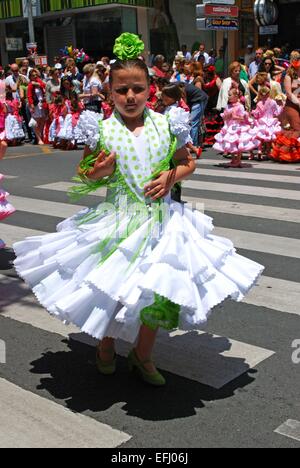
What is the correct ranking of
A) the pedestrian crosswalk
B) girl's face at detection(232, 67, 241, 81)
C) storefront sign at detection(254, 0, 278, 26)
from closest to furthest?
1. the pedestrian crosswalk
2. girl's face at detection(232, 67, 241, 81)
3. storefront sign at detection(254, 0, 278, 26)

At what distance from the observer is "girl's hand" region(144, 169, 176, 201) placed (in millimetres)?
3072

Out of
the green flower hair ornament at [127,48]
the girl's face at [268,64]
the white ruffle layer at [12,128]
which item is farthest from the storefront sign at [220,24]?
the green flower hair ornament at [127,48]

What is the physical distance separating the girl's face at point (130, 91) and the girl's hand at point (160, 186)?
34 centimetres

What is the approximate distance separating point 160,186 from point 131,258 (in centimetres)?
41

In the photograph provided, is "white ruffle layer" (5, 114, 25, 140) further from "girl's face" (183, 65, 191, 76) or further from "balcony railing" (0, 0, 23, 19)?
"balcony railing" (0, 0, 23, 19)

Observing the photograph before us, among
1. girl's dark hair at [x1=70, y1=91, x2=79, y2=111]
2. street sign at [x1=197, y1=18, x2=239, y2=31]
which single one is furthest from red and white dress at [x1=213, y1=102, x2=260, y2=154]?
street sign at [x1=197, y1=18, x2=239, y2=31]

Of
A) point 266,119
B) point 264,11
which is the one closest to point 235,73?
point 266,119

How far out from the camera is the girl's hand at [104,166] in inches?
121

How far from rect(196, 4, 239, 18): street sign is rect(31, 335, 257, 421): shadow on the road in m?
14.0

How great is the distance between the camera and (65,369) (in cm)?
348

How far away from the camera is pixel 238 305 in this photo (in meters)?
4.42

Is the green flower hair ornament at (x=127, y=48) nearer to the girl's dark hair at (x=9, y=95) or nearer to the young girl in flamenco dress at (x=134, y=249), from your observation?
the young girl in flamenco dress at (x=134, y=249)

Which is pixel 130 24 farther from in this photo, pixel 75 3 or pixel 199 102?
pixel 199 102
